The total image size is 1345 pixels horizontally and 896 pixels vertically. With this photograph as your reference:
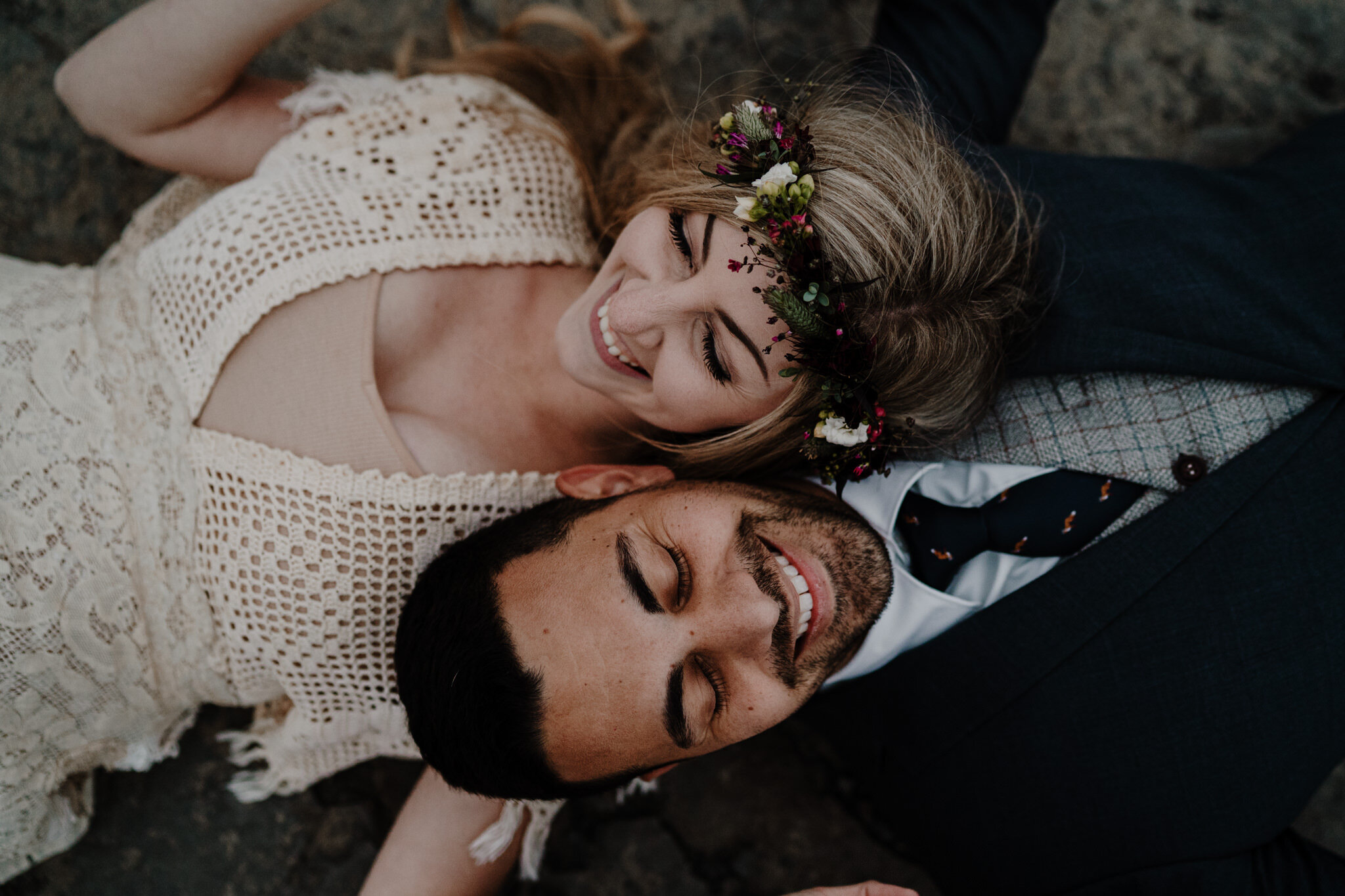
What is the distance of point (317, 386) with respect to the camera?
2057mm

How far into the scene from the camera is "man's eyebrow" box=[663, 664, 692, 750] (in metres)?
1.79

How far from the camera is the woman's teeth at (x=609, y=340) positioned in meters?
2.10

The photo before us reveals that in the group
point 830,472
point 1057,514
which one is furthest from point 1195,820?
point 830,472

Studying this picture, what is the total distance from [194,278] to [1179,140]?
3412 mm

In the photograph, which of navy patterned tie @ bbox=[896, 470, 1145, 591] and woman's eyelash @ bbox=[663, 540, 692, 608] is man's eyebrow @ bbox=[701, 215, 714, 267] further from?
navy patterned tie @ bbox=[896, 470, 1145, 591]

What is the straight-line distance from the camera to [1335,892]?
200 cm

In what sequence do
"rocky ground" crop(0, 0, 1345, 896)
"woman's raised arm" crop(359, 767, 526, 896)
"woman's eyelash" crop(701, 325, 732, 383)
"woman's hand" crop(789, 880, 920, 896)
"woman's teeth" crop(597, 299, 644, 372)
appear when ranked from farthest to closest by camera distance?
"rocky ground" crop(0, 0, 1345, 896)
"woman's raised arm" crop(359, 767, 526, 896)
"woman's teeth" crop(597, 299, 644, 372)
"woman's eyelash" crop(701, 325, 732, 383)
"woman's hand" crop(789, 880, 920, 896)

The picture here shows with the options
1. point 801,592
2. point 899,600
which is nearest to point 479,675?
point 801,592

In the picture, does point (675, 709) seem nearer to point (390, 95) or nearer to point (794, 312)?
point (794, 312)

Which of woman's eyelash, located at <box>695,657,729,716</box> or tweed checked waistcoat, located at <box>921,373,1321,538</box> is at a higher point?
tweed checked waistcoat, located at <box>921,373,1321,538</box>

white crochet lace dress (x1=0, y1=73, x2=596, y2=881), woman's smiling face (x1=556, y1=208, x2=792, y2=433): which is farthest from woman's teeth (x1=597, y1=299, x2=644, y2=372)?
white crochet lace dress (x1=0, y1=73, x2=596, y2=881)

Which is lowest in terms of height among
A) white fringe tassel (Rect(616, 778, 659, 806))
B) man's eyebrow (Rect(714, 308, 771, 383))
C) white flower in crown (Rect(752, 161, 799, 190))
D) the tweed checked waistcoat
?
white fringe tassel (Rect(616, 778, 659, 806))

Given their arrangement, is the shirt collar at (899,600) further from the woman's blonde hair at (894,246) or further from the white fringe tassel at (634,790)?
the white fringe tassel at (634,790)

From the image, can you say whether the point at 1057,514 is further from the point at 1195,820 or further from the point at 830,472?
the point at 1195,820
